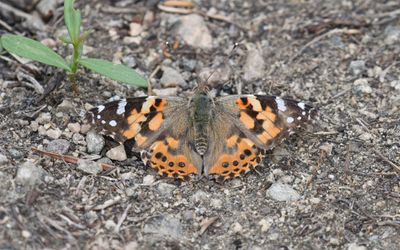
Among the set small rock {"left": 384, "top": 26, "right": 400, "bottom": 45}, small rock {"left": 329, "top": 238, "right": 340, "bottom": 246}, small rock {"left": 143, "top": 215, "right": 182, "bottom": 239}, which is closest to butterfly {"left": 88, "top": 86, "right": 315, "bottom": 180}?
small rock {"left": 143, "top": 215, "right": 182, "bottom": 239}

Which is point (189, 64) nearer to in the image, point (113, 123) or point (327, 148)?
point (113, 123)

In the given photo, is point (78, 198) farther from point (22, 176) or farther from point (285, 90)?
point (285, 90)

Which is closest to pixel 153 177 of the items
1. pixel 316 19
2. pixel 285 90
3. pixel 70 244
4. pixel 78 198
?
pixel 78 198

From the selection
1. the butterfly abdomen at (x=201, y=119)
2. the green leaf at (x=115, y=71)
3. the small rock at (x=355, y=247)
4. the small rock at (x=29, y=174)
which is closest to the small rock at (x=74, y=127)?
the green leaf at (x=115, y=71)

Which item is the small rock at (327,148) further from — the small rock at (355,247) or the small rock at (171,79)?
the small rock at (171,79)

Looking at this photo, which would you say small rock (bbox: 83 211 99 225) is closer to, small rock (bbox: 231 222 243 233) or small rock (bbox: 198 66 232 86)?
small rock (bbox: 231 222 243 233)

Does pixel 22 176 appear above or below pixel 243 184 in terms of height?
above
